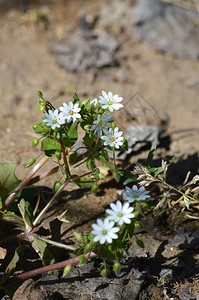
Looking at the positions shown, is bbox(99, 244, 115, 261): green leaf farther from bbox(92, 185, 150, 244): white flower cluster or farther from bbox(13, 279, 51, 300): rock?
bbox(13, 279, 51, 300): rock

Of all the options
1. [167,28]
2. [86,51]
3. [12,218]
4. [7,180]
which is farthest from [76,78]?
[12,218]

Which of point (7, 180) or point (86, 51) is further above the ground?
point (86, 51)

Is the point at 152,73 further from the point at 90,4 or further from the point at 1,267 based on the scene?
the point at 1,267

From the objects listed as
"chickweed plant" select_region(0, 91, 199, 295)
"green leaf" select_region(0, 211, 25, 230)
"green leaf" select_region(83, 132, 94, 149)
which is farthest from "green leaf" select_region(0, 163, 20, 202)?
"green leaf" select_region(83, 132, 94, 149)

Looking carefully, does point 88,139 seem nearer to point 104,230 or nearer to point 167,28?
point 104,230

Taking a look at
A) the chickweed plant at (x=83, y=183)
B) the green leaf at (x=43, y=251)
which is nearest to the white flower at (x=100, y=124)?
the chickweed plant at (x=83, y=183)

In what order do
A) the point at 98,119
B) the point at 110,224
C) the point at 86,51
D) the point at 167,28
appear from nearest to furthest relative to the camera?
the point at 110,224
the point at 98,119
the point at 86,51
the point at 167,28
